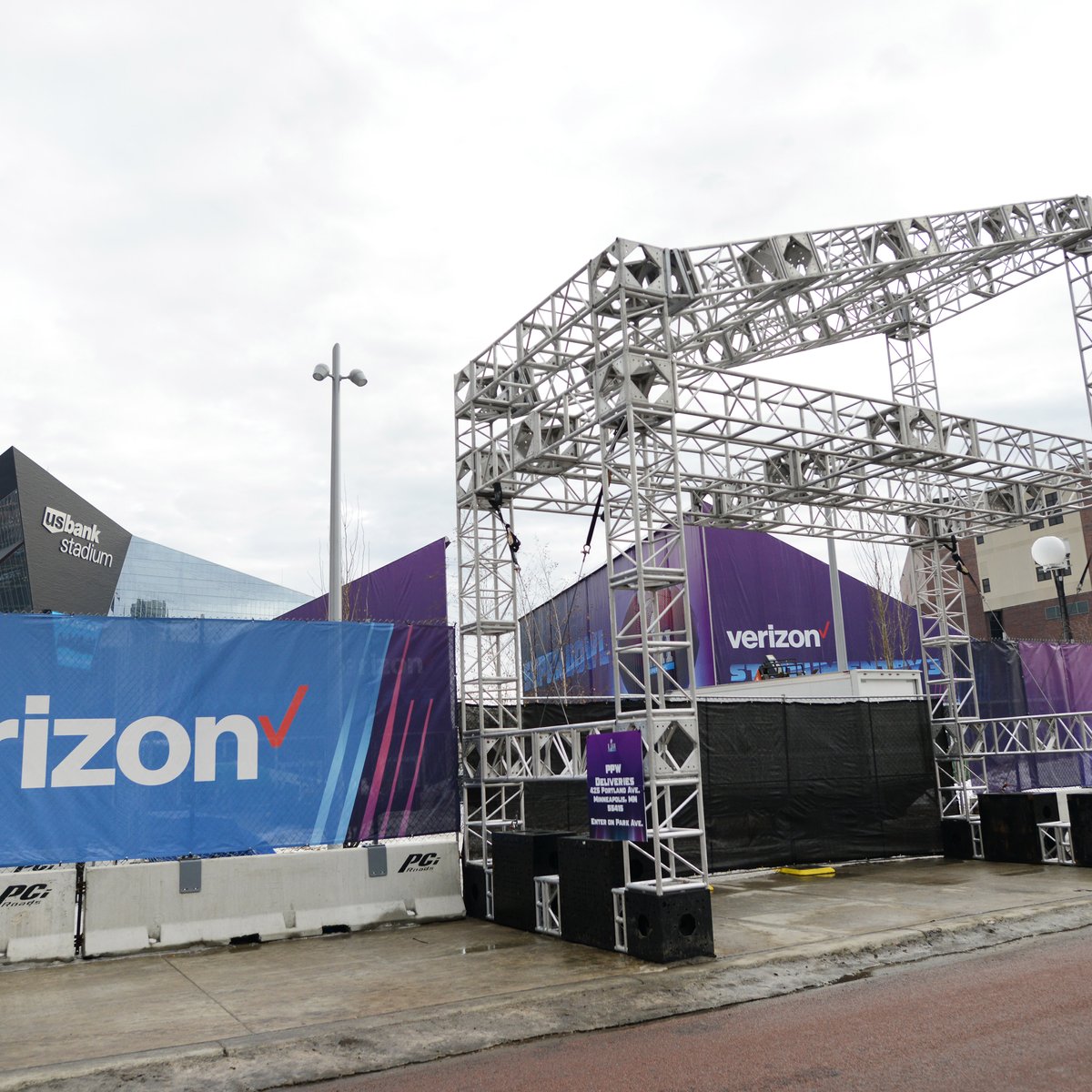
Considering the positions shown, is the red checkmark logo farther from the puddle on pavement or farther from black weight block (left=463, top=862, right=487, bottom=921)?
the puddle on pavement

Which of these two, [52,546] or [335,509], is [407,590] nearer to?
[335,509]

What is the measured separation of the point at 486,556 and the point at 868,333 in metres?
8.65

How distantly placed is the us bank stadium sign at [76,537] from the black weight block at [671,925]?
43295 millimetres

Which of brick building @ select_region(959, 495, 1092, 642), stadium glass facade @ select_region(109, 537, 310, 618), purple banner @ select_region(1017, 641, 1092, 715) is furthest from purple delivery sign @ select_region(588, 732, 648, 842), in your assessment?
stadium glass facade @ select_region(109, 537, 310, 618)

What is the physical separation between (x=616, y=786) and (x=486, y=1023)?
3.24 m

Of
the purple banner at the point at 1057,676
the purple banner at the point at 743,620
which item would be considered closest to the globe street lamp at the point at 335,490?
the purple banner at the point at 1057,676

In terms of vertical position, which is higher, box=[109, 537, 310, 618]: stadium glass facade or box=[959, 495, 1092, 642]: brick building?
box=[109, 537, 310, 618]: stadium glass facade

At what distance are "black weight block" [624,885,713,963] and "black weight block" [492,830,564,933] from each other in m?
Answer: 1.88

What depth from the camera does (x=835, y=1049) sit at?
6.73 metres

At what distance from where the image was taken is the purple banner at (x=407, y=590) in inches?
1251

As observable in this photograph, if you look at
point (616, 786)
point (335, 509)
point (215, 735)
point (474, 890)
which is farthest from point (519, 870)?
point (335, 509)

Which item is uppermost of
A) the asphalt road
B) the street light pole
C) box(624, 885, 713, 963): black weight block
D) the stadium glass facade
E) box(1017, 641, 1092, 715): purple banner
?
the stadium glass facade

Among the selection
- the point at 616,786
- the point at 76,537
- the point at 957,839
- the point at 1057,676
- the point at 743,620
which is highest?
the point at 76,537

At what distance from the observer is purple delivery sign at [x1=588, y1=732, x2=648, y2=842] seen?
10.2 m
